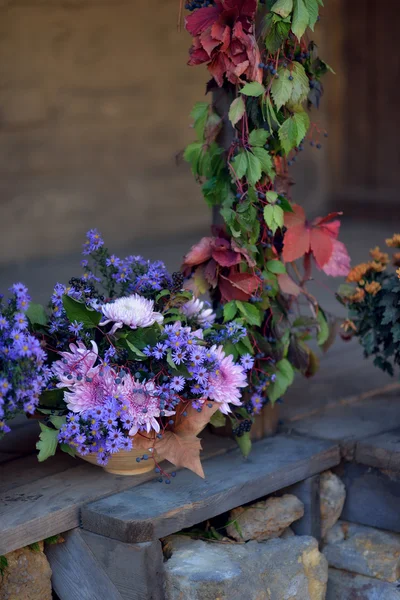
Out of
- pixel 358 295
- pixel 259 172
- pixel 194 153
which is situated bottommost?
pixel 358 295

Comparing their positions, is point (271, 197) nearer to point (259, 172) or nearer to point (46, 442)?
point (259, 172)

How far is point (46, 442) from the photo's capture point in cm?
234

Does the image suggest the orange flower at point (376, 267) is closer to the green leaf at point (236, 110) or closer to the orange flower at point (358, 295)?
the orange flower at point (358, 295)

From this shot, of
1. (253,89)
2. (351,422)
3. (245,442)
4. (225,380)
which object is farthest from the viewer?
(351,422)

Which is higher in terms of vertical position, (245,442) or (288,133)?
(288,133)

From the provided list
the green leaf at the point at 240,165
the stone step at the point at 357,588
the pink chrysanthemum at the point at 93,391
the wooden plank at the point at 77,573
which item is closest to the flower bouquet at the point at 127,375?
the pink chrysanthemum at the point at 93,391

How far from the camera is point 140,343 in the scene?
7.84 ft

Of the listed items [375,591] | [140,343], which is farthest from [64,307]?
[375,591]

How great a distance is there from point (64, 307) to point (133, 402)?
292 millimetres

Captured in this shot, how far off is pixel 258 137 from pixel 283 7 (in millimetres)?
338

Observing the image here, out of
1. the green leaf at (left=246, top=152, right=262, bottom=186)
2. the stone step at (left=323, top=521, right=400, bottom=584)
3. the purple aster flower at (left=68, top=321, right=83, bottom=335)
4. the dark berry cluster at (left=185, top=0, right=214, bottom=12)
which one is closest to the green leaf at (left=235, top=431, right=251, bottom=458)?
the stone step at (left=323, top=521, right=400, bottom=584)

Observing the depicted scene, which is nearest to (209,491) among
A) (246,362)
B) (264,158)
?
(246,362)

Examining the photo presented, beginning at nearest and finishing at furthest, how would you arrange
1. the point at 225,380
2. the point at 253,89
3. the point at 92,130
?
the point at 225,380, the point at 253,89, the point at 92,130

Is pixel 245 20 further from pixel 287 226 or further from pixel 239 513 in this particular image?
pixel 239 513
